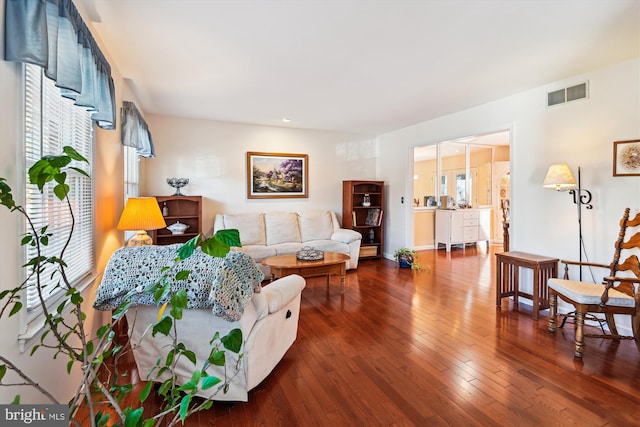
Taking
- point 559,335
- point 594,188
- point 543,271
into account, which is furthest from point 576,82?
point 559,335

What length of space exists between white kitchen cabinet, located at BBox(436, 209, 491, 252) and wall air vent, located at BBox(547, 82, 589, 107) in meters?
3.90

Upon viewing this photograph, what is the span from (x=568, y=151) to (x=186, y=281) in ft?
12.8

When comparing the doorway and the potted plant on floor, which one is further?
the doorway

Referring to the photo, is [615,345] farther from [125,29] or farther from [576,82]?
[125,29]

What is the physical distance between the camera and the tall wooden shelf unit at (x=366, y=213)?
241 inches

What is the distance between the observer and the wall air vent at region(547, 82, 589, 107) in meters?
3.24

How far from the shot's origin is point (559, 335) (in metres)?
2.92

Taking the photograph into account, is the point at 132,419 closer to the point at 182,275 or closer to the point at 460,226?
the point at 182,275

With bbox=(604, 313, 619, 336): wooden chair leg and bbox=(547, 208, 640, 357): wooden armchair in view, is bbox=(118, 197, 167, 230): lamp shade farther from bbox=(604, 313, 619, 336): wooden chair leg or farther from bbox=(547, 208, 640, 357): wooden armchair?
bbox=(604, 313, 619, 336): wooden chair leg

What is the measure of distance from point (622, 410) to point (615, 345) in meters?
1.07

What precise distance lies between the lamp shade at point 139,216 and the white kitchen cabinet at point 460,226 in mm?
6172

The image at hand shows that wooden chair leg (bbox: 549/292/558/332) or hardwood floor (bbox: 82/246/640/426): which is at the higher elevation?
wooden chair leg (bbox: 549/292/558/332)

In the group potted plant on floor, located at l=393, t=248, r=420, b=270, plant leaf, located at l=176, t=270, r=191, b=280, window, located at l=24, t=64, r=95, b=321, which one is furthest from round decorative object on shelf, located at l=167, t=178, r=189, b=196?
plant leaf, located at l=176, t=270, r=191, b=280

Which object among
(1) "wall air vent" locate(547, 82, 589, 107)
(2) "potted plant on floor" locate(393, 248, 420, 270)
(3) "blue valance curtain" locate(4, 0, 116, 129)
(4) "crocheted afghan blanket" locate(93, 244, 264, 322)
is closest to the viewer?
(3) "blue valance curtain" locate(4, 0, 116, 129)
